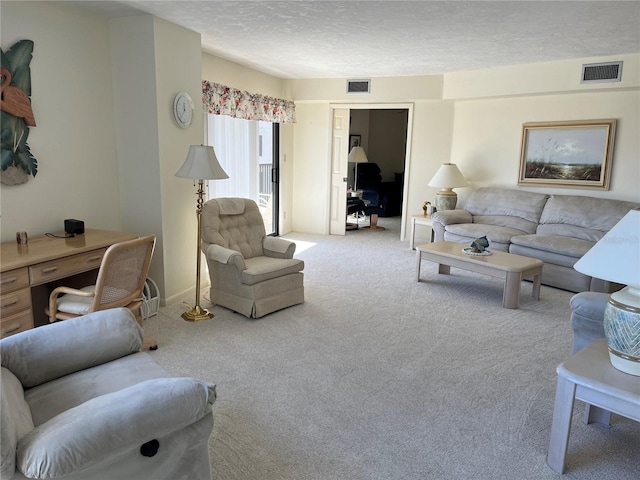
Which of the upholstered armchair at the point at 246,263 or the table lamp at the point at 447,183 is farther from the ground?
the table lamp at the point at 447,183

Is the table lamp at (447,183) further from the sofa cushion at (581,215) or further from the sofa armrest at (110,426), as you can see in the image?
the sofa armrest at (110,426)

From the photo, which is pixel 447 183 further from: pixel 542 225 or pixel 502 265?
pixel 502 265

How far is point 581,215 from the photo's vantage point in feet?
16.5

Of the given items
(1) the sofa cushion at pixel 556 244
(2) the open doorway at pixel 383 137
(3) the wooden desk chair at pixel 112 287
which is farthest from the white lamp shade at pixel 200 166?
(2) the open doorway at pixel 383 137

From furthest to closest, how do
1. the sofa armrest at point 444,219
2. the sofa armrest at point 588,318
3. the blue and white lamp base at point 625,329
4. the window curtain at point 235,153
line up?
the sofa armrest at point 444,219 < the window curtain at point 235,153 < the sofa armrest at point 588,318 < the blue and white lamp base at point 625,329

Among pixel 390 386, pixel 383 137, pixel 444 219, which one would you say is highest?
pixel 383 137

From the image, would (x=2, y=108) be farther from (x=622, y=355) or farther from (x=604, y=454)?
(x=604, y=454)

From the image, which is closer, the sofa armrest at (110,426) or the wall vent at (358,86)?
the sofa armrest at (110,426)

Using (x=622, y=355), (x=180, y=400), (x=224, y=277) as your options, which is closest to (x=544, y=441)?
(x=622, y=355)

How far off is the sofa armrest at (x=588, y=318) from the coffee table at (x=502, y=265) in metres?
1.52

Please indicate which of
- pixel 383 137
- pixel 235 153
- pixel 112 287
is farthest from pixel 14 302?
pixel 383 137

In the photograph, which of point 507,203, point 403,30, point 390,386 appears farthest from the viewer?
point 507,203

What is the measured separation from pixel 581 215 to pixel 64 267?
201 inches

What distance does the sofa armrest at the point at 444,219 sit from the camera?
571 cm
